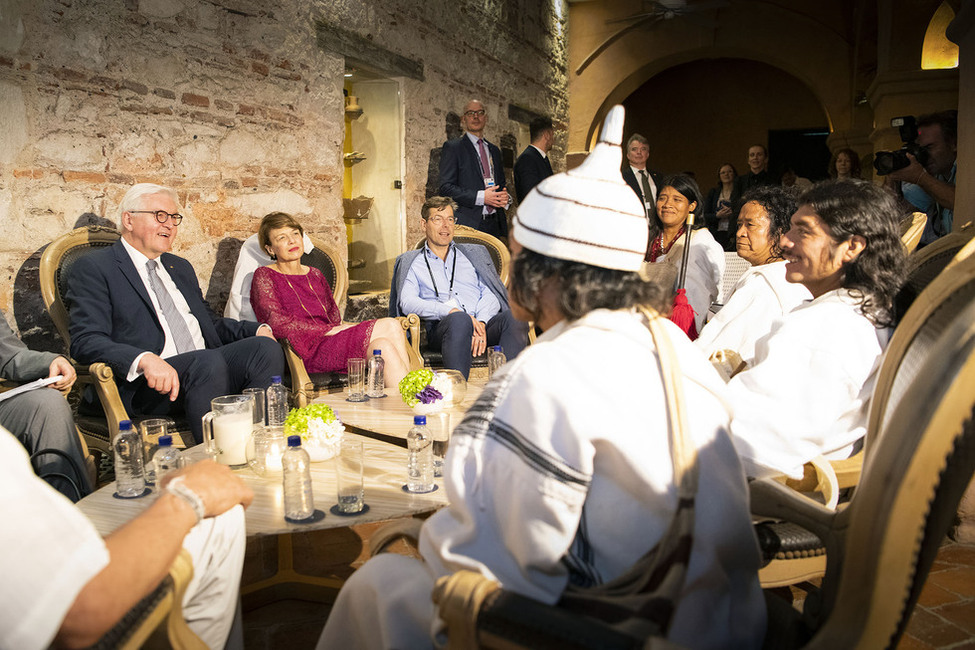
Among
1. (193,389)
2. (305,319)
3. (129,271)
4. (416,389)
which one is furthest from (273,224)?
(416,389)

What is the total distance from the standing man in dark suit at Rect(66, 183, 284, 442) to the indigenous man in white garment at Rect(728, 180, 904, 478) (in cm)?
216

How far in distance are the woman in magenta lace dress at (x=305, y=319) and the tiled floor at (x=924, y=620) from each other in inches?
58.9

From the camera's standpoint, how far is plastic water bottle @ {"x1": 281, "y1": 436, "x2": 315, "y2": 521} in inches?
70.8

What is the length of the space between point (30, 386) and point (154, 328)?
70 cm

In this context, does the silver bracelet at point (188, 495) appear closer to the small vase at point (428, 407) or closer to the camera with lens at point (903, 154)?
the small vase at point (428, 407)

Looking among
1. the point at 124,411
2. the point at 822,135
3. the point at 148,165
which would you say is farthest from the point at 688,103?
the point at 124,411

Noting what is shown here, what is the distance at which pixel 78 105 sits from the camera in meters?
3.66

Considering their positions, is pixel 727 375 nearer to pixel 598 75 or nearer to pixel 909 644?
pixel 909 644

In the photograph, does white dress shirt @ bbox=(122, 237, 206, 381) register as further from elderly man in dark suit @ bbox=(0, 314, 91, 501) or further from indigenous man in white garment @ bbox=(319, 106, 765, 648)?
indigenous man in white garment @ bbox=(319, 106, 765, 648)

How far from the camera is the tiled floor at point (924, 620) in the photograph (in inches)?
82.9

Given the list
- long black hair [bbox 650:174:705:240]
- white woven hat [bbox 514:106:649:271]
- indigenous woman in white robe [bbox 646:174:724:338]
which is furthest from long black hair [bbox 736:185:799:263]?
white woven hat [bbox 514:106:649:271]

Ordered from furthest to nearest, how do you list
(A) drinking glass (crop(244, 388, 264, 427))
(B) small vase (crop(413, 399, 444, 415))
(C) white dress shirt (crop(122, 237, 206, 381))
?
(C) white dress shirt (crop(122, 237, 206, 381)) → (B) small vase (crop(413, 399, 444, 415)) → (A) drinking glass (crop(244, 388, 264, 427))

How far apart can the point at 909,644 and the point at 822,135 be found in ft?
40.3

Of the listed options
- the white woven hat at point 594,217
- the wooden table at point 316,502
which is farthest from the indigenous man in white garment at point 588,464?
the wooden table at point 316,502
